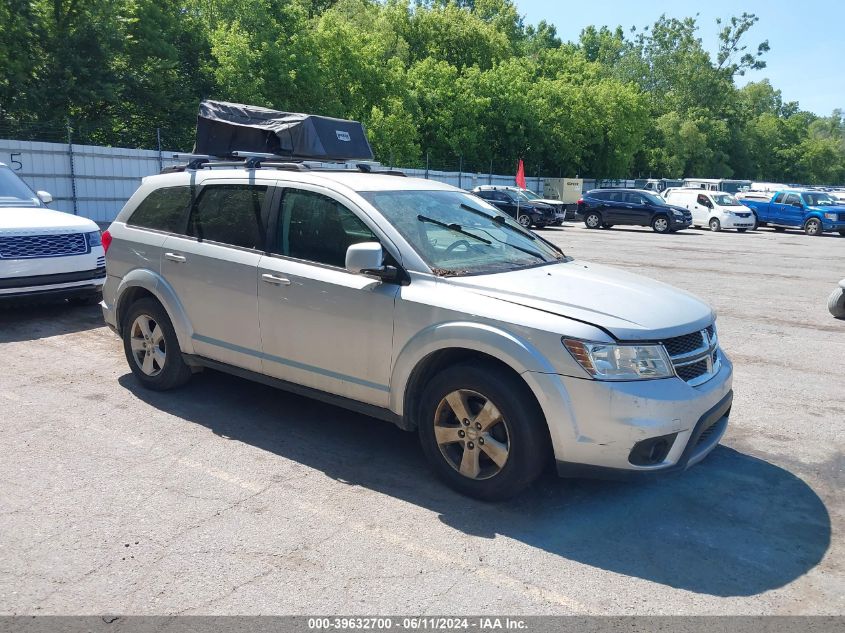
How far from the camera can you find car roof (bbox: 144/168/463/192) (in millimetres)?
4789

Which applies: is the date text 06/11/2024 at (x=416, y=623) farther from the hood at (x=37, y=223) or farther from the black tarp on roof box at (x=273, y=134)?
the hood at (x=37, y=223)

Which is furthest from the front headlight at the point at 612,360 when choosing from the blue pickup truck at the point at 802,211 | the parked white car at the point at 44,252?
the blue pickup truck at the point at 802,211

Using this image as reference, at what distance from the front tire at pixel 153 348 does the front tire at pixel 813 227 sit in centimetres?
2918

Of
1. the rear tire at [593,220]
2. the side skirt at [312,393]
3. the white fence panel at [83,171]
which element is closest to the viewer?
the side skirt at [312,393]

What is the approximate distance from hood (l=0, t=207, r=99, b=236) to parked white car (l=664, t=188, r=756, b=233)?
26535mm

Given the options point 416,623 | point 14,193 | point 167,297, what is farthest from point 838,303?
point 14,193

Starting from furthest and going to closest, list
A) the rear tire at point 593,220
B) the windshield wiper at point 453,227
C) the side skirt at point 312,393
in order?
the rear tire at point 593,220
the windshield wiper at point 453,227
the side skirt at point 312,393

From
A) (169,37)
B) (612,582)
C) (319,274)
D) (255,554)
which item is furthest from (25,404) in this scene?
(169,37)

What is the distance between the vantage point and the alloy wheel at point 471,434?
3893mm

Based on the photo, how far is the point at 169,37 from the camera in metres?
30.9

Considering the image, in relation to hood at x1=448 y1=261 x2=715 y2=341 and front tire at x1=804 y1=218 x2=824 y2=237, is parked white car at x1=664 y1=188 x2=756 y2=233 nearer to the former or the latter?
front tire at x1=804 y1=218 x2=824 y2=237

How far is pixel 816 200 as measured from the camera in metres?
29.4

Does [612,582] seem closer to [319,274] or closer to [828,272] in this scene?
[319,274]

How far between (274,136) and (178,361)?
283 cm
